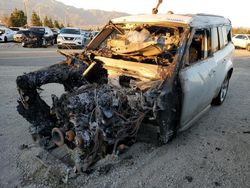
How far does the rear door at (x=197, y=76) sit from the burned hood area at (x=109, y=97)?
0.65ft

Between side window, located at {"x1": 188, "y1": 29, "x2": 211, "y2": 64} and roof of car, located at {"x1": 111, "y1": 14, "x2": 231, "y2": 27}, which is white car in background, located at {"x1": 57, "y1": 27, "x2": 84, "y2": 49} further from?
side window, located at {"x1": 188, "y1": 29, "x2": 211, "y2": 64}

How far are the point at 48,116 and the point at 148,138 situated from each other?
155cm

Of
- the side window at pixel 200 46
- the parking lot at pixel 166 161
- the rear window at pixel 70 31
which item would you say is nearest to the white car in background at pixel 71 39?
the rear window at pixel 70 31

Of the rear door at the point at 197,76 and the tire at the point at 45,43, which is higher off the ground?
the rear door at the point at 197,76

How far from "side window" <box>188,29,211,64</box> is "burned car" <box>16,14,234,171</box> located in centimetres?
2

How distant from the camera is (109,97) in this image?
3.79 meters

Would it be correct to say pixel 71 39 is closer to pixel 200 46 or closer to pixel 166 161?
pixel 200 46

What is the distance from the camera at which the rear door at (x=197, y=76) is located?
417 cm

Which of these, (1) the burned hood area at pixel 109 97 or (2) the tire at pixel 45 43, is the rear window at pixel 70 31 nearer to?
(2) the tire at pixel 45 43

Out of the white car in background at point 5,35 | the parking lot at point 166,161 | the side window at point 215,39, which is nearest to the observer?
the parking lot at point 166,161

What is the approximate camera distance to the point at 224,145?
4.68 metres

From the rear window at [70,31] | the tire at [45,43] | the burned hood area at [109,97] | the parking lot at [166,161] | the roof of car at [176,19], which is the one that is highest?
the roof of car at [176,19]

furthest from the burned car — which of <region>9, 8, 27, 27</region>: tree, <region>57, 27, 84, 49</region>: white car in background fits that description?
<region>9, 8, 27, 27</region>: tree

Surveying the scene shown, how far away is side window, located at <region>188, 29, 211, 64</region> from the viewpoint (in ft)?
15.3
